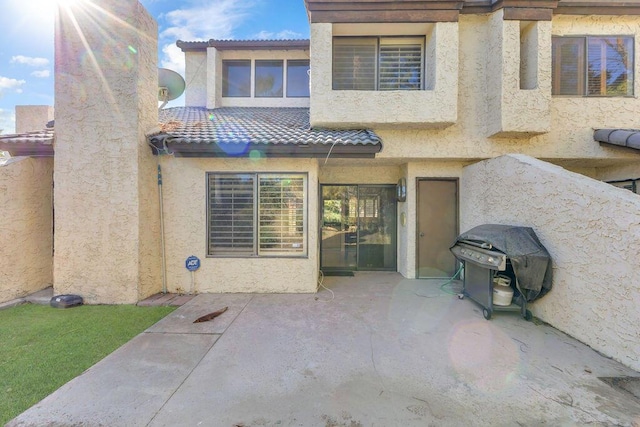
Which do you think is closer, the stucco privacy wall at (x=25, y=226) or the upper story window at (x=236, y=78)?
the stucco privacy wall at (x=25, y=226)

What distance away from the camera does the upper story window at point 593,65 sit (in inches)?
316

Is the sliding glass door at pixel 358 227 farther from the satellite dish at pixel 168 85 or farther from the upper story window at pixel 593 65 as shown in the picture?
the satellite dish at pixel 168 85

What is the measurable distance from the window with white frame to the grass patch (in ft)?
7.70

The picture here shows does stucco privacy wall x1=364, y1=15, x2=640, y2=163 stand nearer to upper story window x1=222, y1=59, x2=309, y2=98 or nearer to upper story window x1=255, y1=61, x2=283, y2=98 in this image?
upper story window x1=222, y1=59, x2=309, y2=98

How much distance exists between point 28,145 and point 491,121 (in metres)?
12.7

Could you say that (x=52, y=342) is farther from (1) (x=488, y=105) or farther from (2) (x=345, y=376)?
(1) (x=488, y=105)

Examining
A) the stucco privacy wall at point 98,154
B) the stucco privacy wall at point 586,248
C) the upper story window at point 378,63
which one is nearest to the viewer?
the stucco privacy wall at point 586,248

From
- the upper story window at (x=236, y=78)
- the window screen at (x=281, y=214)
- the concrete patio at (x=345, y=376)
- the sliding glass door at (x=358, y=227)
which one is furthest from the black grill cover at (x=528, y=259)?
the upper story window at (x=236, y=78)

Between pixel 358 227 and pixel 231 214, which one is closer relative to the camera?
pixel 231 214

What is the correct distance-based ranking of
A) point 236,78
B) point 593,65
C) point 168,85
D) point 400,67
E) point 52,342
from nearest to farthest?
point 52,342 → point 593,65 → point 400,67 → point 168,85 → point 236,78

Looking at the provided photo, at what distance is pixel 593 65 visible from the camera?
806 cm

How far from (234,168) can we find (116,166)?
112 inches

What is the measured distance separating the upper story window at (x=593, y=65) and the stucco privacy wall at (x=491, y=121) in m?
0.24

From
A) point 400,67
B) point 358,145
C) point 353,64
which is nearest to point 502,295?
point 358,145
